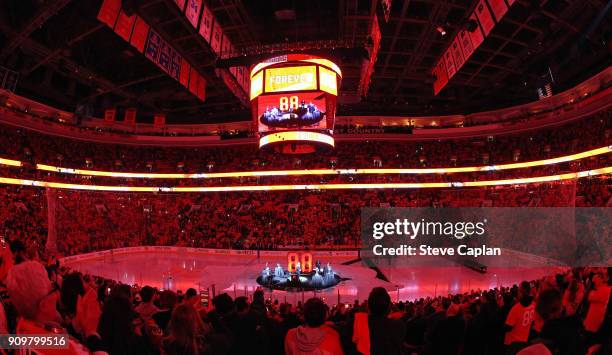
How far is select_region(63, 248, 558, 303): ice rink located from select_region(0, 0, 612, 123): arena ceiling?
9814 millimetres

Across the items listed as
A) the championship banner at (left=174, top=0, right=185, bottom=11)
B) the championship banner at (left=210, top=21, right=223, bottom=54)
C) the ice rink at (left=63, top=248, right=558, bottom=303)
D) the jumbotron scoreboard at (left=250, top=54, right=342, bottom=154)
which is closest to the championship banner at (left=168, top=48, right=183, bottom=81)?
the championship banner at (left=210, top=21, right=223, bottom=54)

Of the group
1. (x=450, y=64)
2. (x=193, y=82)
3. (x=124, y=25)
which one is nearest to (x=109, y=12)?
(x=124, y=25)

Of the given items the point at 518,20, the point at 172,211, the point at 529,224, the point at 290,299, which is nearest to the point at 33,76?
the point at 172,211

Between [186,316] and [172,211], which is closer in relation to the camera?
[186,316]

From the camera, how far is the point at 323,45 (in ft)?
54.2

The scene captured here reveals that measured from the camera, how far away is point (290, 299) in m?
16.1

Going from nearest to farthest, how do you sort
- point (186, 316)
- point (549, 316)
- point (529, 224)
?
point (186, 316)
point (549, 316)
point (529, 224)

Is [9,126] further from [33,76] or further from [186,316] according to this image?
[186,316]

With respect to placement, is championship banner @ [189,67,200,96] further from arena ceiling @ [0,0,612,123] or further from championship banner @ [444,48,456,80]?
championship banner @ [444,48,456,80]

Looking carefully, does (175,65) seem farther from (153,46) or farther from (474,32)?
(474,32)

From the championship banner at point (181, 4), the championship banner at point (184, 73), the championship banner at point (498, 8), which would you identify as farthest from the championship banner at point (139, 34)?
the championship banner at point (498, 8)

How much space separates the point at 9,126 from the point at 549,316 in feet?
107

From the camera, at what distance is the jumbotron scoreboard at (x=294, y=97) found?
16.3 meters

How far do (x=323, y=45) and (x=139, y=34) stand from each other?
24.2ft
